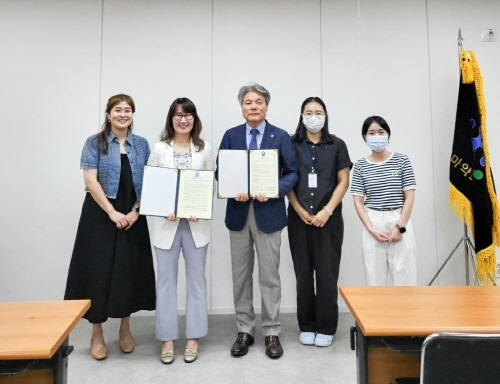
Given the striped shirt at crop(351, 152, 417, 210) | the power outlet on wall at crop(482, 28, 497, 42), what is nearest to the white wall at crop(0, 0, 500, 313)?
the power outlet on wall at crop(482, 28, 497, 42)

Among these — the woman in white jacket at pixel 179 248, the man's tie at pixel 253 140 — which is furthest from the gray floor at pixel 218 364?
the man's tie at pixel 253 140

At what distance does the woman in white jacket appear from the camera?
2.35 meters

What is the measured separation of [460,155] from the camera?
3.13m

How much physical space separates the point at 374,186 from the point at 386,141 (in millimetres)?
321

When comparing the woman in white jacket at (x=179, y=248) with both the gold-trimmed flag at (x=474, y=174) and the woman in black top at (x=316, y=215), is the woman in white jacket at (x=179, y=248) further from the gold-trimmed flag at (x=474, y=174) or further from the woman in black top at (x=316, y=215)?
the gold-trimmed flag at (x=474, y=174)

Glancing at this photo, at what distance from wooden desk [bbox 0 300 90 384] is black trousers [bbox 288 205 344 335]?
1468 millimetres

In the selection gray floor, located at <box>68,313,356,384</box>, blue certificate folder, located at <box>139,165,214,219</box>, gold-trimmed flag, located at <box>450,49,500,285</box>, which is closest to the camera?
gray floor, located at <box>68,313,356,384</box>

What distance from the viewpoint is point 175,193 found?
228 centimetres

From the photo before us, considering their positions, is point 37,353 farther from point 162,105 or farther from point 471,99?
point 471,99

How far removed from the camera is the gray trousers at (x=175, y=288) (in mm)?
2354

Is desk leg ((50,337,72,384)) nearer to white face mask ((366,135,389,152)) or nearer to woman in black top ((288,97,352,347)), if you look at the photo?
woman in black top ((288,97,352,347))

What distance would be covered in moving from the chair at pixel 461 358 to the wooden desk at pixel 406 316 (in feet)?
0.59

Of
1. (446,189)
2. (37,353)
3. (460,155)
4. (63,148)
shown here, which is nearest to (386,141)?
(460,155)

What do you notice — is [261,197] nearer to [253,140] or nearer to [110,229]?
[253,140]
